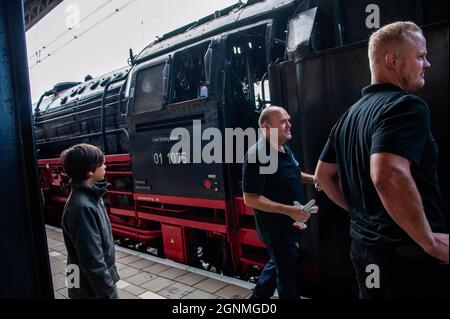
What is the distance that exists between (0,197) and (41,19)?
16.1ft

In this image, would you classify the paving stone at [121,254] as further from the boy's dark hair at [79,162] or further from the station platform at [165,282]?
the boy's dark hair at [79,162]

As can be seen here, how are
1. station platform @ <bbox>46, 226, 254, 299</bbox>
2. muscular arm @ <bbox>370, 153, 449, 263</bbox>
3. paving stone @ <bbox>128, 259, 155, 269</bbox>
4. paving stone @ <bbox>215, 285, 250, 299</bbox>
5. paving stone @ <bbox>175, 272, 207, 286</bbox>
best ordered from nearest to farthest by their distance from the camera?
muscular arm @ <bbox>370, 153, 449, 263</bbox> < paving stone @ <bbox>215, 285, 250, 299</bbox> < station platform @ <bbox>46, 226, 254, 299</bbox> < paving stone @ <bbox>175, 272, 207, 286</bbox> < paving stone @ <bbox>128, 259, 155, 269</bbox>

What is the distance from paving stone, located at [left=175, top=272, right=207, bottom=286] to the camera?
126 inches

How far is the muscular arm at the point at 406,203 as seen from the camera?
116 centimetres

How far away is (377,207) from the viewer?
4.37 ft

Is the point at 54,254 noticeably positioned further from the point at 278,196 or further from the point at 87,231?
the point at 278,196

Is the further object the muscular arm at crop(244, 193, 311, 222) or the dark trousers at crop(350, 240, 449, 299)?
the muscular arm at crop(244, 193, 311, 222)

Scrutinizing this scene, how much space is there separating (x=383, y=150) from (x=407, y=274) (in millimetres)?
512

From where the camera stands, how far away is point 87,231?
1770mm

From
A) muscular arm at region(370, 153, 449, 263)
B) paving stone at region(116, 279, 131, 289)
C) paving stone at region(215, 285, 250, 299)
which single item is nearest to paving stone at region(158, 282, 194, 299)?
paving stone at region(215, 285, 250, 299)

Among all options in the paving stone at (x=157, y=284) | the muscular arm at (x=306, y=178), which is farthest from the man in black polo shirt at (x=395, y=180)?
the paving stone at (x=157, y=284)

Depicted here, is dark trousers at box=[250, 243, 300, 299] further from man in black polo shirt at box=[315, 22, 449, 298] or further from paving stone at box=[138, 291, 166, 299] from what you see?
paving stone at box=[138, 291, 166, 299]

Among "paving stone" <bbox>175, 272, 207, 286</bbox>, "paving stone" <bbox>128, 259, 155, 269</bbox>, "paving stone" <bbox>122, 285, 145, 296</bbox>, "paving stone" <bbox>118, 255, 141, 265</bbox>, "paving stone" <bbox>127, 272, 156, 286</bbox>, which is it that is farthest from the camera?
"paving stone" <bbox>118, 255, 141, 265</bbox>

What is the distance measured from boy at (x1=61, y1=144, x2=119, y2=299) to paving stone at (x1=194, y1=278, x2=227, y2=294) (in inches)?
48.8
